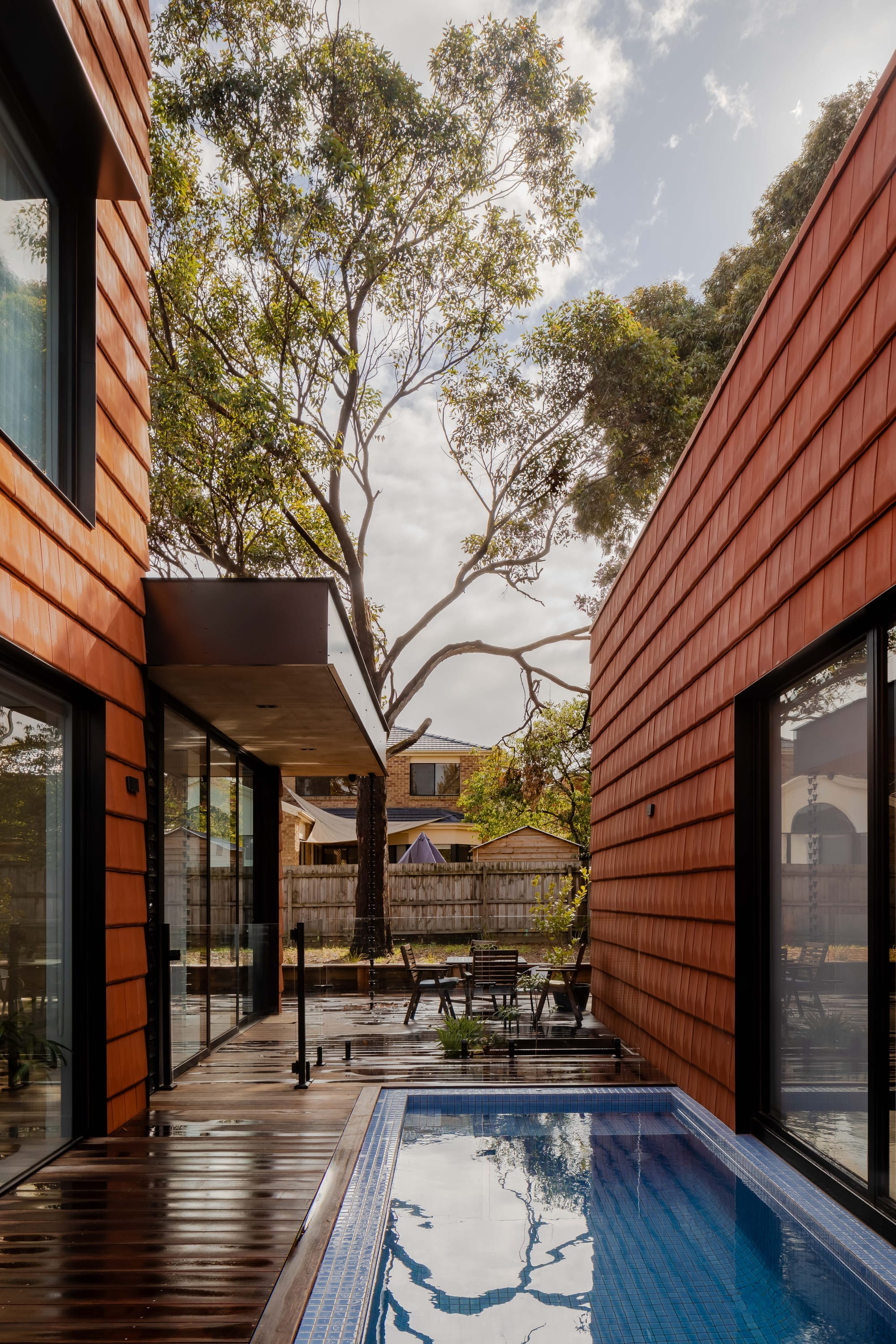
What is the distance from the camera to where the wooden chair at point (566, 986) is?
816cm

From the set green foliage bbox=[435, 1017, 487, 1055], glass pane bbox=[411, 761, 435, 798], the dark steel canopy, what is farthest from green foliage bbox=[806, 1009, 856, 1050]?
glass pane bbox=[411, 761, 435, 798]

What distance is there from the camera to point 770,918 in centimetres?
478

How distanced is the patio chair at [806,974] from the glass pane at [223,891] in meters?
4.09

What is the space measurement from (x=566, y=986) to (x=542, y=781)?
24.9 ft

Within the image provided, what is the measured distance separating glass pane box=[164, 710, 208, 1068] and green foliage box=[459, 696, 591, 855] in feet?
26.0

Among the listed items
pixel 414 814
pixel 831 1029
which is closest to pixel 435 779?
pixel 414 814

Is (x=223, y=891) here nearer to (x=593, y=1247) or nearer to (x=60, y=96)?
(x=593, y=1247)

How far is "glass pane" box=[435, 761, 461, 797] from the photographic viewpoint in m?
25.9

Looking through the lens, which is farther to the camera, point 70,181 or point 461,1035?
point 461,1035

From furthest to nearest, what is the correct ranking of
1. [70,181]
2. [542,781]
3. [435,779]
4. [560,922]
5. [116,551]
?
[435,779]
[542,781]
[560,922]
[116,551]
[70,181]

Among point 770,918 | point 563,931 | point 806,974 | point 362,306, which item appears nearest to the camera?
point 806,974

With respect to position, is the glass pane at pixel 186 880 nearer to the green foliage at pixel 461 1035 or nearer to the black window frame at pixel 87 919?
the black window frame at pixel 87 919

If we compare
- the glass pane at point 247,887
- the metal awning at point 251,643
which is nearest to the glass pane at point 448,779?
the glass pane at point 247,887

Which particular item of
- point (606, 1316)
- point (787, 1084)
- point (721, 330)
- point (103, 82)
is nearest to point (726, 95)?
point (721, 330)
